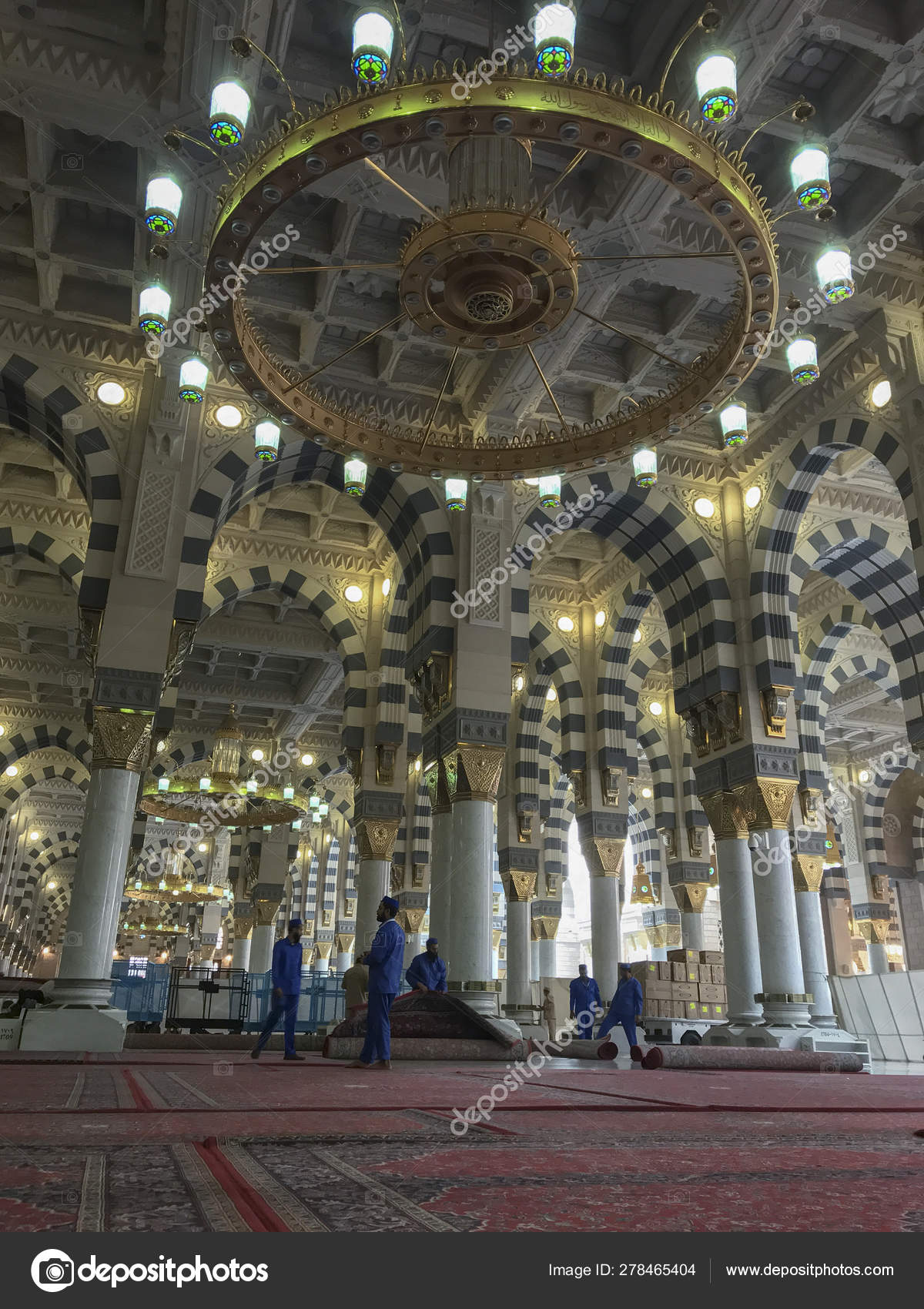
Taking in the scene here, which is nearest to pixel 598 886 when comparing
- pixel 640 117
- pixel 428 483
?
pixel 428 483

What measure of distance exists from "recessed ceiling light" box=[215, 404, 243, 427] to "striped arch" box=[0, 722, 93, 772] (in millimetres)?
10718

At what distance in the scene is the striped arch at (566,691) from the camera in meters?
14.3

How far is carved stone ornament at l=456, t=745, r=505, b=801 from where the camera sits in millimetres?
9570

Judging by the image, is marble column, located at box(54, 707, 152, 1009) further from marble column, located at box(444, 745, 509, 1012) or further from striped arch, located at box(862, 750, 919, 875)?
striped arch, located at box(862, 750, 919, 875)

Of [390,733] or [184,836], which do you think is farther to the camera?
[184,836]

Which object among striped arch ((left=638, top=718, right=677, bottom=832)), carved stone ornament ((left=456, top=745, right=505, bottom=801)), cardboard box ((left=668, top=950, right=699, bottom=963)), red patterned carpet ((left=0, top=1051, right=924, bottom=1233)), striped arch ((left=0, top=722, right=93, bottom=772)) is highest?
striped arch ((left=0, top=722, right=93, bottom=772))

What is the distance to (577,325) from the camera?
916 centimetres

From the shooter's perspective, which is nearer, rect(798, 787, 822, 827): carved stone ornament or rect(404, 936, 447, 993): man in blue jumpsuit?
rect(404, 936, 447, 993): man in blue jumpsuit

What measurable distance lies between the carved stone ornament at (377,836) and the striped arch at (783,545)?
5.37 meters

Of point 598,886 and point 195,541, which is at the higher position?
point 195,541

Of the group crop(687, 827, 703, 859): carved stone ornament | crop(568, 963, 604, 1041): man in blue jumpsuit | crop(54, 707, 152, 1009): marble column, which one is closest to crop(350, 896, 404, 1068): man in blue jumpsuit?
crop(54, 707, 152, 1009): marble column

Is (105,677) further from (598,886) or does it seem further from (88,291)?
A: (598,886)

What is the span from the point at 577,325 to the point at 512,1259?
9.02 meters

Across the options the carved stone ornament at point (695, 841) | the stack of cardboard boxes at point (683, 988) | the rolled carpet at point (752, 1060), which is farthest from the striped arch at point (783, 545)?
the carved stone ornament at point (695, 841)
